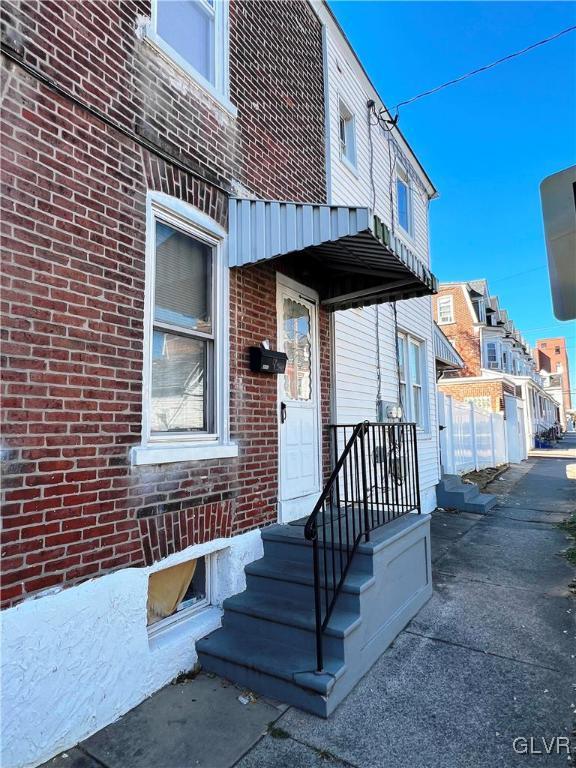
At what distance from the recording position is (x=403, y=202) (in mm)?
9039

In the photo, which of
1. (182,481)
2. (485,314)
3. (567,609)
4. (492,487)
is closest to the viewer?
(182,481)

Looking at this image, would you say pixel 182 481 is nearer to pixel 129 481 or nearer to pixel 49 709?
pixel 129 481

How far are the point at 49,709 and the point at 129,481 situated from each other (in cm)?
122

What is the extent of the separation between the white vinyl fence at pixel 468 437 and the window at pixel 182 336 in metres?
7.94

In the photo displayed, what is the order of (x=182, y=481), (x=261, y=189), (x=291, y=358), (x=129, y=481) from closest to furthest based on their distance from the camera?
(x=129, y=481) < (x=182, y=481) < (x=261, y=189) < (x=291, y=358)

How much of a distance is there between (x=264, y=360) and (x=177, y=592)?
1.99 m

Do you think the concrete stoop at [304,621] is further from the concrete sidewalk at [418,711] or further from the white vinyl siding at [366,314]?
the white vinyl siding at [366,314]

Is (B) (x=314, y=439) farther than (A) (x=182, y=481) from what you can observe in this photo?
Yes

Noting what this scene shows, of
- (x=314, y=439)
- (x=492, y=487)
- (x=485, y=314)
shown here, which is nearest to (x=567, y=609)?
(x=314, y=439)

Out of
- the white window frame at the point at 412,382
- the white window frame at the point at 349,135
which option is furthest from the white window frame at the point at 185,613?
the white window frame at the point at 349,135

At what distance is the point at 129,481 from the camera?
2.94 m

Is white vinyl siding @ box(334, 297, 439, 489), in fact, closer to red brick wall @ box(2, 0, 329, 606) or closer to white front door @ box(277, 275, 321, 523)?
white front door @ box(277, 275, 321, 523)

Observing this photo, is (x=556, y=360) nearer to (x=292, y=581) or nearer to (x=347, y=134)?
(x=347, y=134)

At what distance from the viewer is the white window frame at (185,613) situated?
3.24 meters
